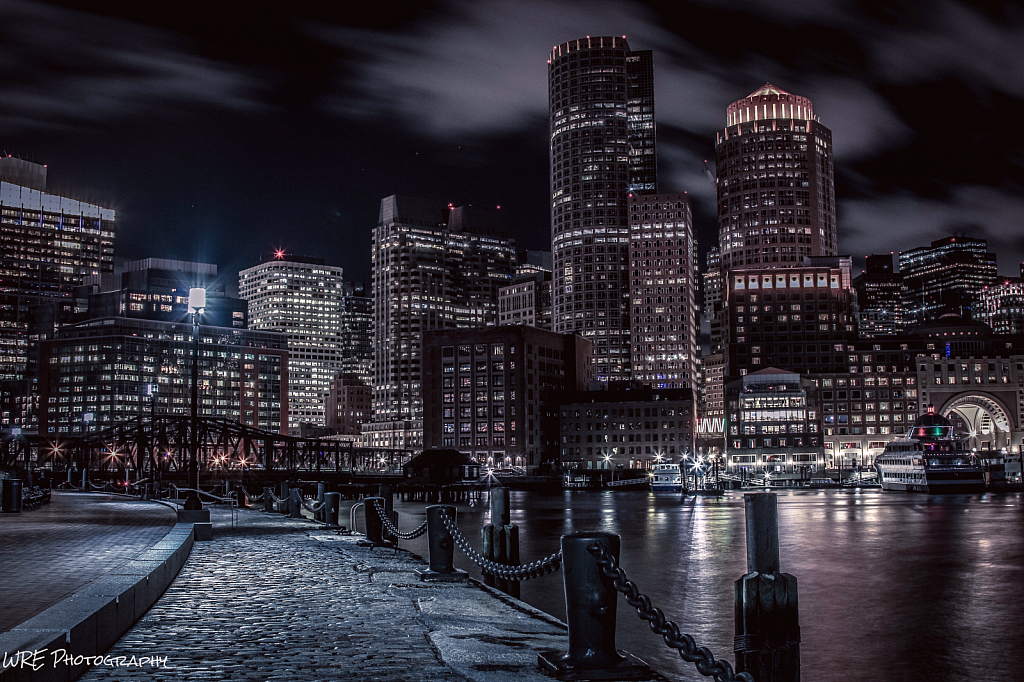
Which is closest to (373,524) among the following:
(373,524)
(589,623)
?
(373,524)

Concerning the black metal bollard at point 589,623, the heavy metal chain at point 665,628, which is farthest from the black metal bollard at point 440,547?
the heavy metal chain at point 665,628

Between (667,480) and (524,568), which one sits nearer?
(524,568)

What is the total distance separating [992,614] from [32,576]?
32106 mm

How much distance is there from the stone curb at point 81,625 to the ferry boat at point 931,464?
147940mm

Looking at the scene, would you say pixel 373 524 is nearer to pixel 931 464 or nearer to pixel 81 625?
pixel 81 625

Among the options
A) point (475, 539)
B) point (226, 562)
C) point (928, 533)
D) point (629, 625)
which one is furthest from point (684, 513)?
point (226, 562)

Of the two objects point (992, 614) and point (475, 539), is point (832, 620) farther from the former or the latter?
point (475, 539)

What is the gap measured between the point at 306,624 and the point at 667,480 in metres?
164

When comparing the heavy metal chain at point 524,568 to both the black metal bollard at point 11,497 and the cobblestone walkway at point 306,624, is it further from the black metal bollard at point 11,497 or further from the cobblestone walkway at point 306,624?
the black metal bollard at point 11,497

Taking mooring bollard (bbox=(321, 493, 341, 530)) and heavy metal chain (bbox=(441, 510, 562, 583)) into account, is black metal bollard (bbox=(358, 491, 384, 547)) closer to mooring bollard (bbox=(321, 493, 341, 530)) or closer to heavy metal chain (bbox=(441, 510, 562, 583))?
mooring bollard (bbox=(321, 493, 341, 530))

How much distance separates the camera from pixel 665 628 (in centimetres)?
995

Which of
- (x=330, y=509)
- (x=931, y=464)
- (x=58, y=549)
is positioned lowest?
(x=931, y=464)

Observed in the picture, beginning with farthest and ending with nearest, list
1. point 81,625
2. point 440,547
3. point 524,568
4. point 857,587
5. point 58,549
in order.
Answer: point 857,587 → point 58,549 → point 440,547 → point 524,568 → point 81,625

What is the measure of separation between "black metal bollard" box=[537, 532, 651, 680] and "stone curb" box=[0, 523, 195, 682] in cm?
551
